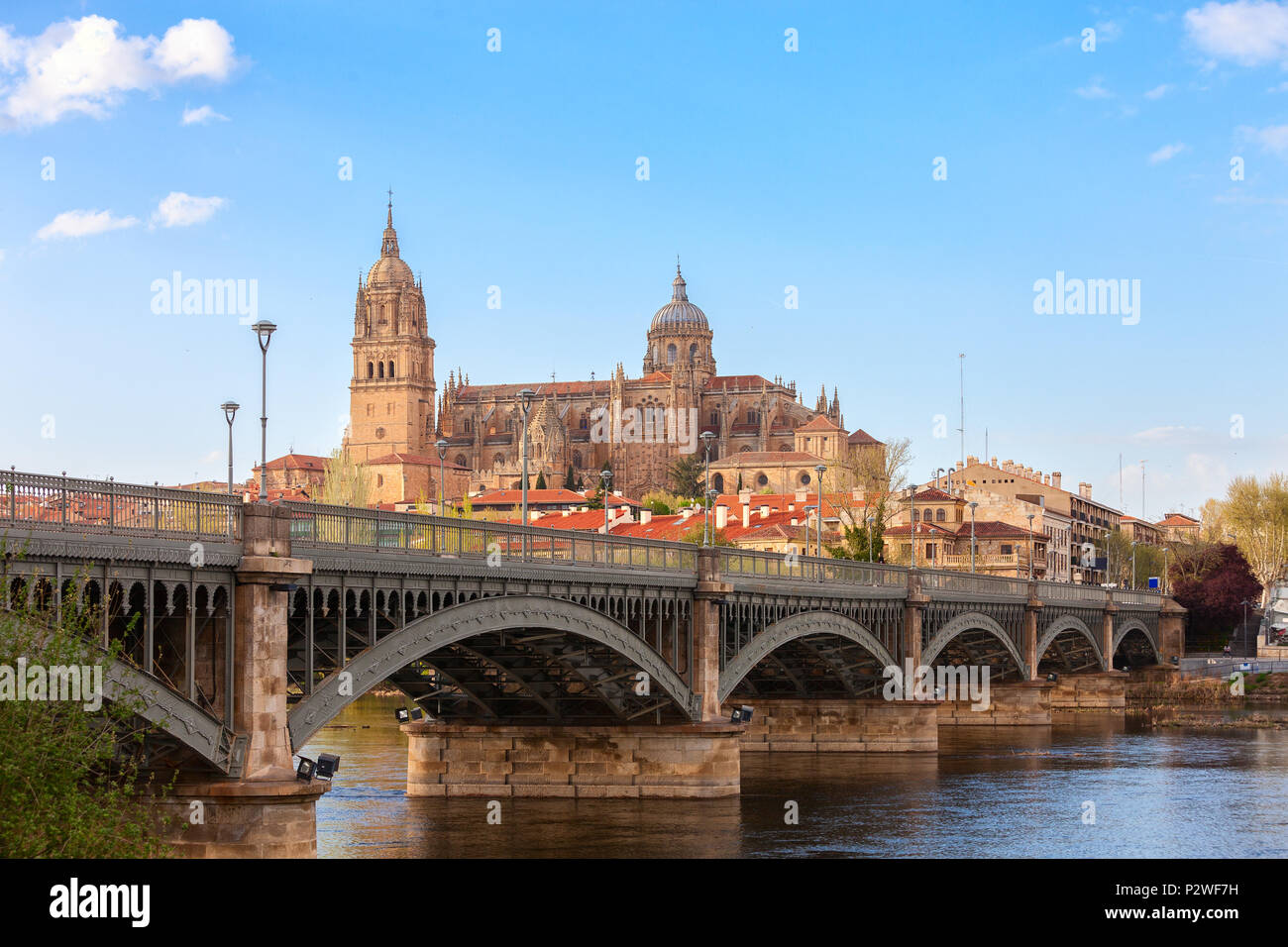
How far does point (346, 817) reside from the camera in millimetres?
44188

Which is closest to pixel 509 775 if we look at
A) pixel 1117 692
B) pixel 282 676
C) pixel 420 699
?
pixel 420 699

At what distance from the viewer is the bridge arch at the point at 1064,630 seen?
89.4 m

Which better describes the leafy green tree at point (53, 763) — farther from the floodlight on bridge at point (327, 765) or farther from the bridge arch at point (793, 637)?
the bridge arch at point (793, 637)

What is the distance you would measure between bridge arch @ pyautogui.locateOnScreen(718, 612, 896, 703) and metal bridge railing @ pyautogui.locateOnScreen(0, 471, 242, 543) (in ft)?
75.8

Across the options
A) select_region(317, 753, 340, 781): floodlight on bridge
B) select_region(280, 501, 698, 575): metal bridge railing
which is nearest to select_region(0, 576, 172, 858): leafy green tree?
select_region(317, 753, 340, 781): floodlight on bridge

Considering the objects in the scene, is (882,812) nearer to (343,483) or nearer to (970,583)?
(970,583)

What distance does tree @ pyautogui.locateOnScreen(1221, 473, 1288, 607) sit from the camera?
145 m

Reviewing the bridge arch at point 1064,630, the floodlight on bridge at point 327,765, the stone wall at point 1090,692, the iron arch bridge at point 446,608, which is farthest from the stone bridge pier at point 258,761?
the stone wall at point 1090,692

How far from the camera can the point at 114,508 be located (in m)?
25.6

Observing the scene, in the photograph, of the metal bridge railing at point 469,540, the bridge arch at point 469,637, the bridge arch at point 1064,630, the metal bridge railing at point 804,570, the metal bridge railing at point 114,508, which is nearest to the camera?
the metal bridge railing at point 114,508

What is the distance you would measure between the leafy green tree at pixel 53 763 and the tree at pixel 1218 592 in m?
121

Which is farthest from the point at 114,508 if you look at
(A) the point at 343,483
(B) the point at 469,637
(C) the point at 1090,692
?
(A) the point at 343,483

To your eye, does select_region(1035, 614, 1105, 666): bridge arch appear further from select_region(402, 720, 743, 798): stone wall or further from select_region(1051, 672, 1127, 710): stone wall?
select_region(402, 720, 743, 798): stone wall

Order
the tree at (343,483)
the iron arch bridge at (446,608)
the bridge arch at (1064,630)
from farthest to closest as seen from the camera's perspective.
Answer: the tree at (343,483)
the bridge arch at (1064,630)
the iron arch bridge at (446,608)
